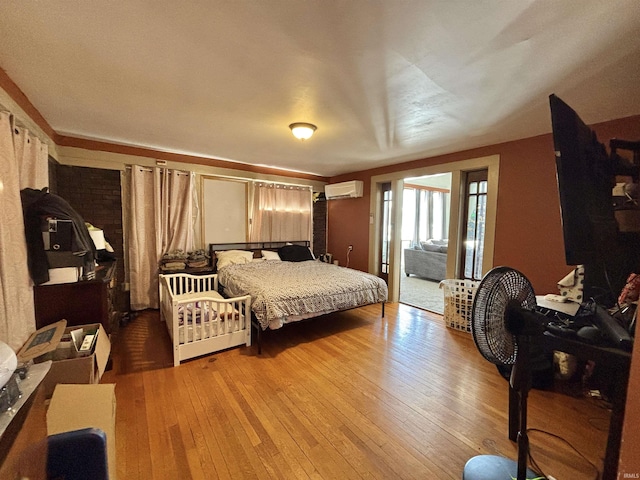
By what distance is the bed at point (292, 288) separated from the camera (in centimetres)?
268

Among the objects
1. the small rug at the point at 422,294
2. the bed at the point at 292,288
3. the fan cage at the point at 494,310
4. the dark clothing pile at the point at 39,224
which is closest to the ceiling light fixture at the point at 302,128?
the bed at the point at 292,288

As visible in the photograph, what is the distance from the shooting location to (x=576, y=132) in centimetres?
104

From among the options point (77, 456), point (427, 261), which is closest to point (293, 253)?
point (427, 261)

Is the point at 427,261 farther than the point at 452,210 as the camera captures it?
Yes

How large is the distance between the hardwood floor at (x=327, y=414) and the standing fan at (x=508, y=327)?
65cm

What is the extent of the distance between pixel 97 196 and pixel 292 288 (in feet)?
9.39

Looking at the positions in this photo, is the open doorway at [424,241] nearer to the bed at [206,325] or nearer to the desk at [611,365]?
the bed at [206,325]

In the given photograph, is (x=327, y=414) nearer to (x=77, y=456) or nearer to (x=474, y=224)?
(x=77, y=456)

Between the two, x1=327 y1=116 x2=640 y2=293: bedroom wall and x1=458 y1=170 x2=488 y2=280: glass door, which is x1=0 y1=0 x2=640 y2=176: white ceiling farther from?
x1=458 y1=170 x2=488 y2=280: glass door

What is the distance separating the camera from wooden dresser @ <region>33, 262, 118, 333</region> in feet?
6.61

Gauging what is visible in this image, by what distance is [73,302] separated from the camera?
83.1 inches

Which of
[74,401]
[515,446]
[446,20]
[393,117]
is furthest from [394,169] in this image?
[74,401]

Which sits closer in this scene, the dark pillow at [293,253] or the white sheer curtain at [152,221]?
the white sheer curtain at [152,221]

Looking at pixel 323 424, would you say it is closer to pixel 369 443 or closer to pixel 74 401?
pixel 369 443
